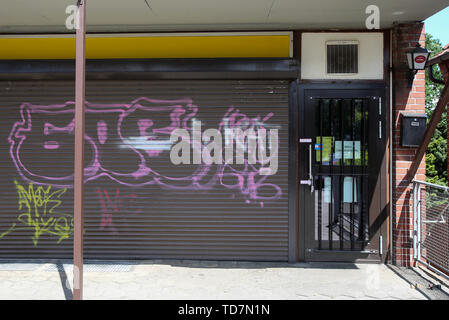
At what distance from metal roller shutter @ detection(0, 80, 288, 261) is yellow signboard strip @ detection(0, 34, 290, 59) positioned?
40 centimetres

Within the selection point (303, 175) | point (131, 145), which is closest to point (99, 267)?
point (131, 145)

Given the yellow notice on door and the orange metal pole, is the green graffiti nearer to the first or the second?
the orange metal pole

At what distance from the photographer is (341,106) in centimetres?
522

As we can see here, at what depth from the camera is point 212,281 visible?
14.8 ft

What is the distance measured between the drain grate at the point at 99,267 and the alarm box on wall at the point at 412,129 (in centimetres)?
417

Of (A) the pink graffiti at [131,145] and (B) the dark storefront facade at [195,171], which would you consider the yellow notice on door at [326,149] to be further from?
(A) the pink graffiti at [131,145]

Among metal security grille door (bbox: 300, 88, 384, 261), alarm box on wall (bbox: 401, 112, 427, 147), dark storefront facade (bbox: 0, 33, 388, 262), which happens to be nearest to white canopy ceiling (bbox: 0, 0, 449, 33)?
dark storefront facade (bbox: 0, 33, 388, 262)

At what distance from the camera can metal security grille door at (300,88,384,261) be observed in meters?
5.19

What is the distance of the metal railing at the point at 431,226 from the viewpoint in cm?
434

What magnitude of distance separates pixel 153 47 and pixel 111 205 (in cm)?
240
